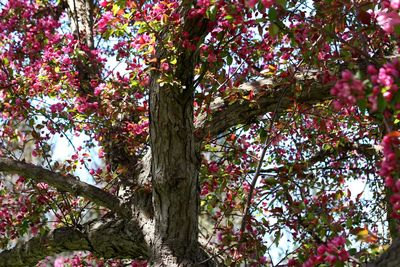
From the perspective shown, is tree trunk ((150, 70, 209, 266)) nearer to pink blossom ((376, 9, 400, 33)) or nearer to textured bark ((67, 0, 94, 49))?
pink blossom ((376, 9, 400, 33))

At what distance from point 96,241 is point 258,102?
1.58 m

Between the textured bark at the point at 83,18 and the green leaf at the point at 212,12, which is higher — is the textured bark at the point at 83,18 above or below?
above

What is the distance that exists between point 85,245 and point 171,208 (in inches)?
36.1

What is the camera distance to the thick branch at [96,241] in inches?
160

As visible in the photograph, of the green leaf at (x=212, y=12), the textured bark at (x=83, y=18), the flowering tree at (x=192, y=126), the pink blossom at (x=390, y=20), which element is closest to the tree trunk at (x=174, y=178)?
the flowering tree at (x=192, y=126)

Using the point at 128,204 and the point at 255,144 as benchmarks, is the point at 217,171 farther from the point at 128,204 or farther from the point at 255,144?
the point at 255,144

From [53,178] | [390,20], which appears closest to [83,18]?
[53,178]

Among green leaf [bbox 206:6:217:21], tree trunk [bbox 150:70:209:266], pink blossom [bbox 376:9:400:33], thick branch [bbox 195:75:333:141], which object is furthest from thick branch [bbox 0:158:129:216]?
pink blossom [bbox 376:9:400:33]

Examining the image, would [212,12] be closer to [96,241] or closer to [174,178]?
[174,178]

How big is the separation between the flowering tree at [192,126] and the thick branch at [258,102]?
11 mm

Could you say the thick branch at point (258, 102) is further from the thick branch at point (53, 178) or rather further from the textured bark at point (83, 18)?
the textured bark at point (83, 18)

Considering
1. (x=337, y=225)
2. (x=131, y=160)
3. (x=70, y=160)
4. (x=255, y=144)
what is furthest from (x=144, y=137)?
(x=337, y=225)

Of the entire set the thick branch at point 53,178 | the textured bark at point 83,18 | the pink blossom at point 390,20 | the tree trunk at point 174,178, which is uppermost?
the textured bark at point 83,18

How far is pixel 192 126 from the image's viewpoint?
11.7 feet
